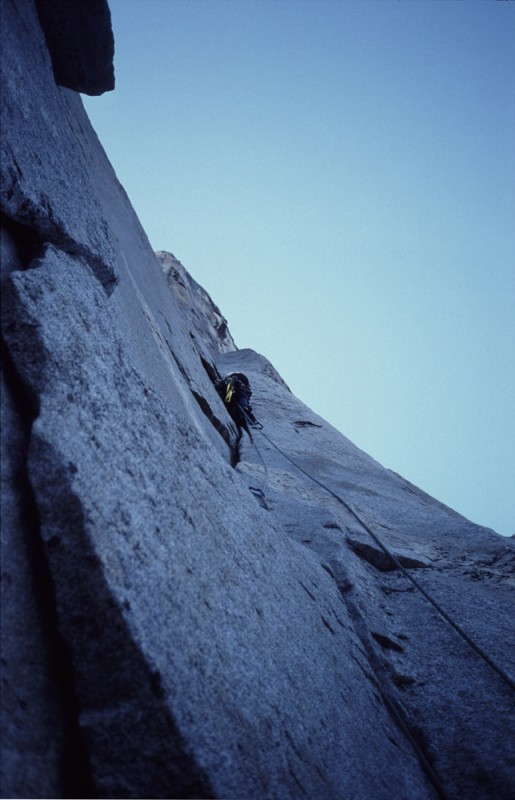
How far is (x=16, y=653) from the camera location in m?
1.28

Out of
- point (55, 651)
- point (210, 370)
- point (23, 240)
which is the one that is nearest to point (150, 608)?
point (55, 651)

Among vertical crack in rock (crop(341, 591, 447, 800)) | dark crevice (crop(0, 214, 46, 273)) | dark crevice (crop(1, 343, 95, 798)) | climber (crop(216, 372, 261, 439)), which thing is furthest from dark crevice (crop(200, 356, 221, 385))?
dark crevice (crop(1, 343, 95, 798))

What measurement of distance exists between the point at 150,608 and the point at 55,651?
0.97 ft

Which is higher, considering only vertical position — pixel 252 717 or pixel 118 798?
pixel 252 717

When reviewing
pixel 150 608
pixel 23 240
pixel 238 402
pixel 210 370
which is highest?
pixel 210 370

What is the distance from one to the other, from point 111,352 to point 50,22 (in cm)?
268

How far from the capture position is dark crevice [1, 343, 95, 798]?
128 cm

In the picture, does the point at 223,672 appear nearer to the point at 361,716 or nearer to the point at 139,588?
the point at 139,588

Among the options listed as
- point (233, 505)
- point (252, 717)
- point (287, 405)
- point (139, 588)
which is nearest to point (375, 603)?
point (233, 505)

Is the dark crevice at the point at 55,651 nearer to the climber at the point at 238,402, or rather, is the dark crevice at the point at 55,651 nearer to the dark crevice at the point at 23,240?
the dark crevice at the point at 23,240

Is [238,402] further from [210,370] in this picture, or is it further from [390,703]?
[390,703]

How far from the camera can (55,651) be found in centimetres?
138

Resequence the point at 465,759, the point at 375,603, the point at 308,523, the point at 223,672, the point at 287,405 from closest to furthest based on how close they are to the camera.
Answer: the point at 223,672 < the point at 465,759 < the point at 375,603 < the point at 308,523 < the point at 287,405

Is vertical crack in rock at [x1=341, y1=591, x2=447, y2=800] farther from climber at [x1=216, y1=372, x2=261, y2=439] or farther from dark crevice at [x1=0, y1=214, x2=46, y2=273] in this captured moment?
climber at [x1=216, y1=372, x2=261, y2=439]
